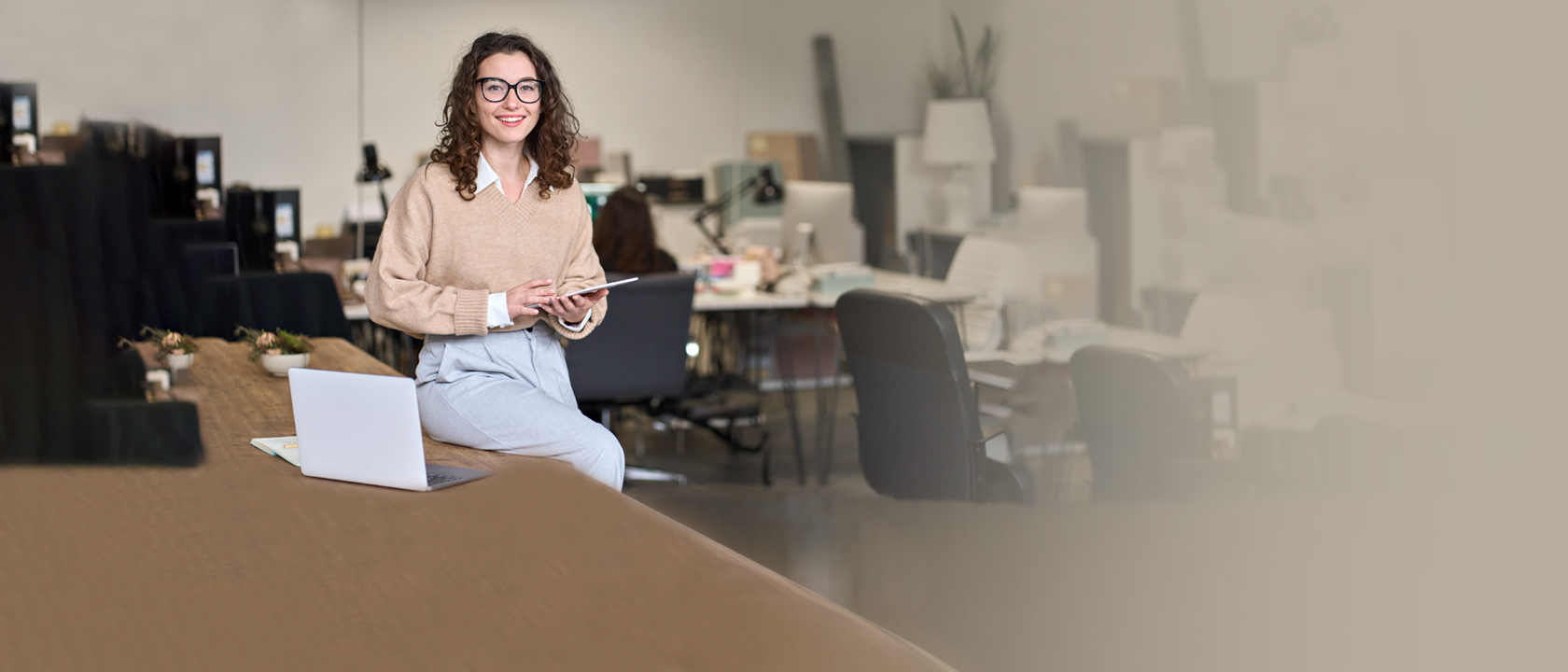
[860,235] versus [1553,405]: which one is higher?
[860,235]

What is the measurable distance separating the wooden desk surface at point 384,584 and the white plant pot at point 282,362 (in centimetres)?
86

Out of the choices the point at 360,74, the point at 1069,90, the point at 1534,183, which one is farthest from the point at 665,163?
the point at 1534,183

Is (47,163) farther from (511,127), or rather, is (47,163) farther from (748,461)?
(748,461)

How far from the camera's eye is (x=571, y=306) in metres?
1.93

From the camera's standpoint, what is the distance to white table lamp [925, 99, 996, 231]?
511 centimetres

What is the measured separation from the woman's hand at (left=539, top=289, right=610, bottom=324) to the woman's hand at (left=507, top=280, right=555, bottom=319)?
0.05 feet

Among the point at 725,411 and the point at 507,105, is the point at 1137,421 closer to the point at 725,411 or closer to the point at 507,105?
the point at 507,105

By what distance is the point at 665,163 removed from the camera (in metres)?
6.88

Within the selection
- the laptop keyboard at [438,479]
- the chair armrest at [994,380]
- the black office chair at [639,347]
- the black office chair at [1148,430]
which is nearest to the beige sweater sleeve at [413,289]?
the laptop keyboard at [438,479]

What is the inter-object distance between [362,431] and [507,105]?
2.23ft

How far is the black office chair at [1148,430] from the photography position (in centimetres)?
289

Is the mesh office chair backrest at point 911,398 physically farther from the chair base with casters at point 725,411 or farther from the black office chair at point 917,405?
the chair base with casters at point 725,411

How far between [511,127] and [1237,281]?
1.79 metres

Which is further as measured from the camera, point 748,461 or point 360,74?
point 360,74
